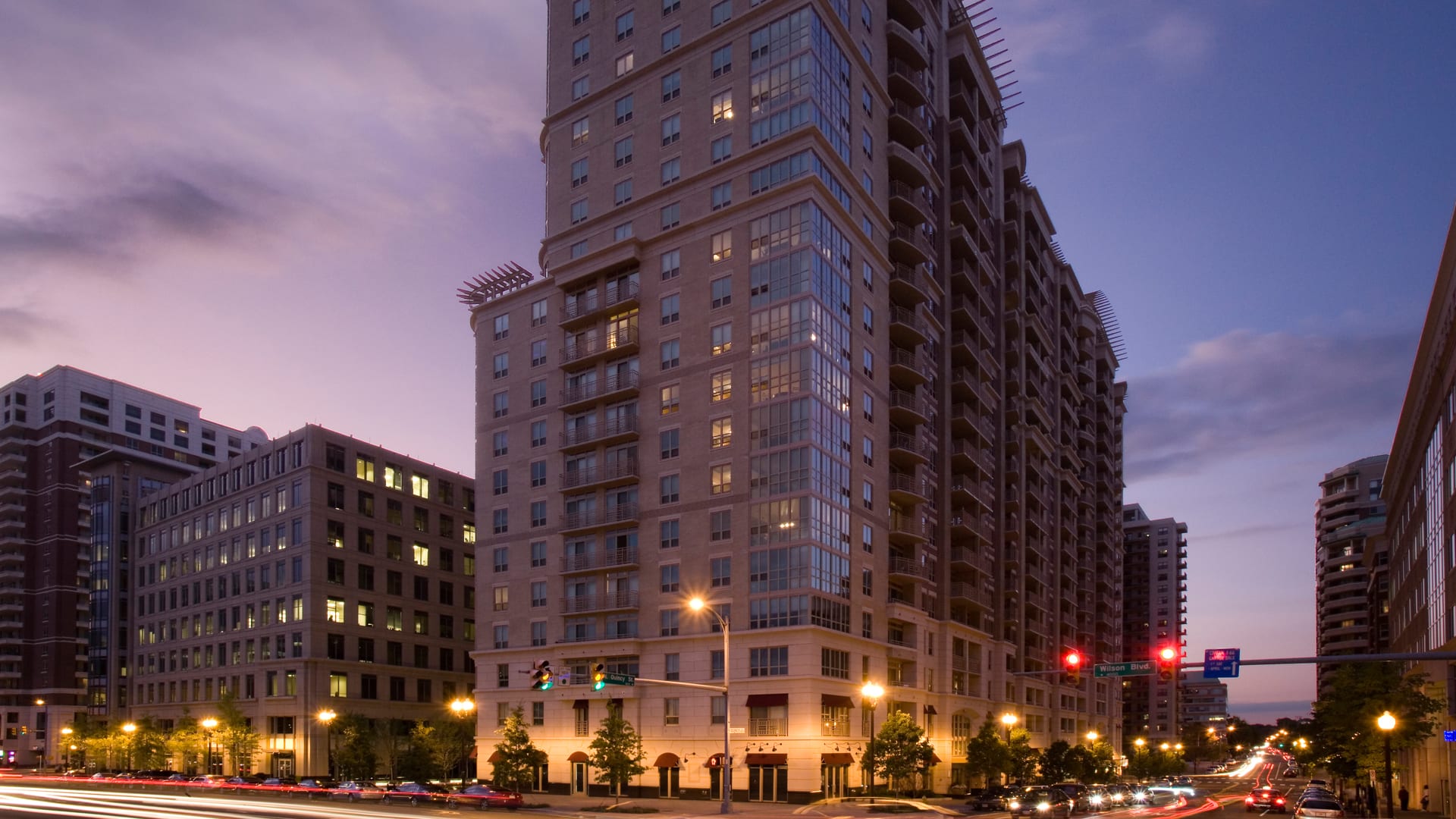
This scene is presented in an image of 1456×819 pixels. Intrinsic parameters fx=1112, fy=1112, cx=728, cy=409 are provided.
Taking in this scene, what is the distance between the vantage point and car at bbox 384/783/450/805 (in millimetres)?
64312

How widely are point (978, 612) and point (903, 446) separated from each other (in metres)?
22.2

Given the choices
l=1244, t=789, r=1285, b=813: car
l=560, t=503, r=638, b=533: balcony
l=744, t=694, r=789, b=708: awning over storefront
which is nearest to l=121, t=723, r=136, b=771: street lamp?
l=560, t=503, r=638, b=533: balcony

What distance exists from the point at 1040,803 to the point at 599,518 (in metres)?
38.0

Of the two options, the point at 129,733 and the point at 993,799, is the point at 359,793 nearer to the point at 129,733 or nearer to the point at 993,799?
the point at 993,799

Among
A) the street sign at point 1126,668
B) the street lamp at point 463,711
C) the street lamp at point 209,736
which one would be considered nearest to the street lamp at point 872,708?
the street sign at point 1126,668

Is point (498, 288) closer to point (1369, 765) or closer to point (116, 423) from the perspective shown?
point (1369, 765)

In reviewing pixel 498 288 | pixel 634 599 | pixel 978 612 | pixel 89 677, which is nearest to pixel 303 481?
pixel 498 288

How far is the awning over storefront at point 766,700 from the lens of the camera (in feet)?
224

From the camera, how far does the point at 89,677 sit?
135000 millimetres

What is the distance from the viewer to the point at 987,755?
278 ft

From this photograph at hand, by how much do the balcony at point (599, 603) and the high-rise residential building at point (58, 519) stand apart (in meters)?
81.4

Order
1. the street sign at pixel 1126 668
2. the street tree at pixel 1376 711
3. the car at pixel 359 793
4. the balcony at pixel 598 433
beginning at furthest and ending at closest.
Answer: the balcony at pixel 598 433, the car at pixel 359 793, the street tree at pixel 1376 711, the street sign at pixel 1126 668

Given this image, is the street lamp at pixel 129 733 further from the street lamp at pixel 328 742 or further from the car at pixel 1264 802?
the car at pixel 1264 802

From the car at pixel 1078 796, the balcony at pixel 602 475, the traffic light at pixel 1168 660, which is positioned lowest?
the car at pixel 1078 796
